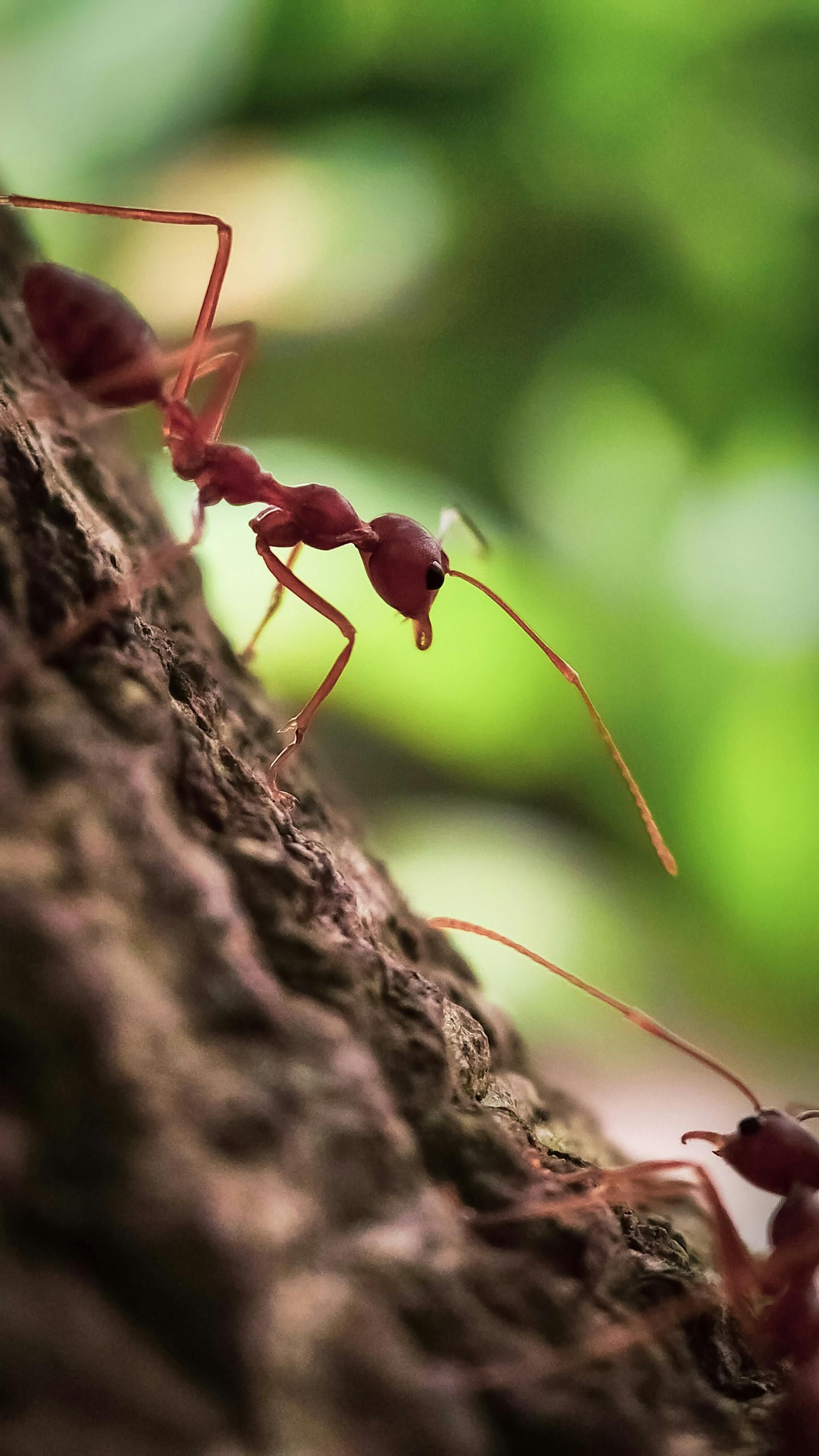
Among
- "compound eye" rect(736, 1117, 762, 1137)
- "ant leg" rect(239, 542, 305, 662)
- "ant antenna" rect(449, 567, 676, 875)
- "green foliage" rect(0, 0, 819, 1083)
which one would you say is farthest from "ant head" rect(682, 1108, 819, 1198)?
"green foliage" rect(0, 0, 819, 1083)

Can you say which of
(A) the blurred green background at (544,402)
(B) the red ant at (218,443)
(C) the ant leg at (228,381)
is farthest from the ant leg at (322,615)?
(A) the blurred green background at (544,402)

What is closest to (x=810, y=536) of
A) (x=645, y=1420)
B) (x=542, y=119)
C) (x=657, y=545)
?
(x=657, y=545)

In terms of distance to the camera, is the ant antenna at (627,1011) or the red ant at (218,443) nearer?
the ant antenna at (627,1011)

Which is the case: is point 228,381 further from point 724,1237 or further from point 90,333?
point 724,1237

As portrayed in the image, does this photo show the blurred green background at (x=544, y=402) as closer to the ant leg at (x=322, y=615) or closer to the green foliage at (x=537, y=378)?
the green foliage at (x=537, y=378)

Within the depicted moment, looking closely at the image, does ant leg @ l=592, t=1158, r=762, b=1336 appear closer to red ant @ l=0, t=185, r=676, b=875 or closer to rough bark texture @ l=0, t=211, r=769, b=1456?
rough bark texture @ l=0, t=211, r=769, b=1456

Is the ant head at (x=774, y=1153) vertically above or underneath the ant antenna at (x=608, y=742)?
underneath
